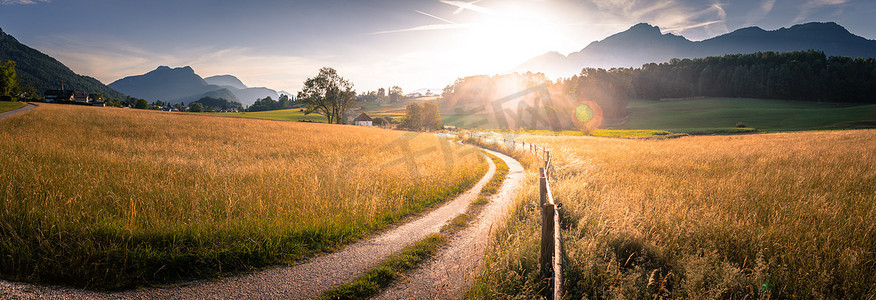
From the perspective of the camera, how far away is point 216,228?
6.08 metres

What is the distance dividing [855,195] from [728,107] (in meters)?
108

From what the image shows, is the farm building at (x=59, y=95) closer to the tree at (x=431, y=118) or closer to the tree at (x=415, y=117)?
the tree at (x=415, y=117)

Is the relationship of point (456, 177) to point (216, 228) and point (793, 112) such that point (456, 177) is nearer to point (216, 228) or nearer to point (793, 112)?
point (216, 228)

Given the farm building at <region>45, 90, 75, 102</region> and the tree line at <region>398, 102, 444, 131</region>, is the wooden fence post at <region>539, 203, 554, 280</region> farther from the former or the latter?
the farm building at <region>45, 90, 75, 102</region>

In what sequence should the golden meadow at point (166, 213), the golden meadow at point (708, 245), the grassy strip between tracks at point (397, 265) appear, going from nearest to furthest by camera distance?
the golden meadow at point (708, 245), the grassy strip between tracks at point (397, 265), the golden meadow at point (166, 213)

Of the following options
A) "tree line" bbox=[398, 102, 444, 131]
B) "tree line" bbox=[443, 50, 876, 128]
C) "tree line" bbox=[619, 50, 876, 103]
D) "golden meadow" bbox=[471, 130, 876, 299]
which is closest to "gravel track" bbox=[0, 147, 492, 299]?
"golden meadow" bbox=[471, 130, 876, 299]

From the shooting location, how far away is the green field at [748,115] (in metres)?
57.1

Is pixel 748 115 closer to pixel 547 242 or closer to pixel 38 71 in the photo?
pixel 547 242

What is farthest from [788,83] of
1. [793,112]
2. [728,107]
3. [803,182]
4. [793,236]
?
[793,236]

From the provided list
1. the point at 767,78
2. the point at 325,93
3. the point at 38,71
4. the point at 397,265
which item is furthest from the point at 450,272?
the point at 38,71

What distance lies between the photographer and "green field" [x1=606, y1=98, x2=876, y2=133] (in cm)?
5712

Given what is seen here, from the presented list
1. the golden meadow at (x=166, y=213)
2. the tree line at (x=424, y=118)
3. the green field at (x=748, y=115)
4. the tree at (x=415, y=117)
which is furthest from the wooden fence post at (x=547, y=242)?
the tree at (x=415, y=117)

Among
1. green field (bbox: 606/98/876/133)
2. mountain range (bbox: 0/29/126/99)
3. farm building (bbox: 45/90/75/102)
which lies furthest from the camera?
mountain range (bbox: 0/29/126/99)

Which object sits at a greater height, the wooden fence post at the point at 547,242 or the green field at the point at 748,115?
the green field at the point at 748,115
